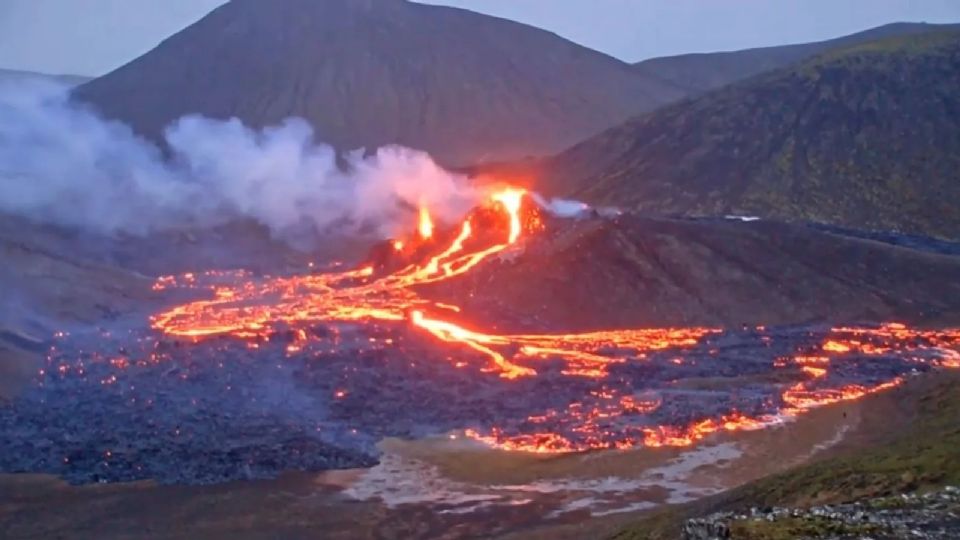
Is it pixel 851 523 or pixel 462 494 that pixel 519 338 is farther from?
pixel 851 523

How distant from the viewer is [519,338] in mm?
52594

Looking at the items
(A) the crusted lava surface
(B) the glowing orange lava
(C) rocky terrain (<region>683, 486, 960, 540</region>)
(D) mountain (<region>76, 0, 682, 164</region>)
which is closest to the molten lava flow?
(A) the crusted lava surface

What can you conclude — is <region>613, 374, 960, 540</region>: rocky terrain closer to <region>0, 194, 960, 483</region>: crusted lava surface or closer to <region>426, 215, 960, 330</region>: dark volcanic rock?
<region>0, 194, 960, 483</region>: crusted lava surface

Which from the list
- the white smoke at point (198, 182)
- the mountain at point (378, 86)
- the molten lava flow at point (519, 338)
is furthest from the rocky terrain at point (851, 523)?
the mountain at point (378, 86)

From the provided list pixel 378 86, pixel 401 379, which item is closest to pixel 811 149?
pixel 401 379

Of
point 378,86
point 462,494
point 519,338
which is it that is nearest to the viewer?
point 462,494

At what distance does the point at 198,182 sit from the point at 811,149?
57.1 meters

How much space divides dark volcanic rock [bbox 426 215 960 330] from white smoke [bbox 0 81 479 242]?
29.6 meters

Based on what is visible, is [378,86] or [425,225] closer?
[425,225]

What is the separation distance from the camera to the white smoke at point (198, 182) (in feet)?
284

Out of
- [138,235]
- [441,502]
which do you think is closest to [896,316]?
[441,502]

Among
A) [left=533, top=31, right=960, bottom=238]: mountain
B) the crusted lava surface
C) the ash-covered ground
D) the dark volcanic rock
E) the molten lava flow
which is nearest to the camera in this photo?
the ash-covered ground

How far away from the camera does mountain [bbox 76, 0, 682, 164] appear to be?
166 meters

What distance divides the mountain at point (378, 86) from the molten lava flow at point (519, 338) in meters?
85.6
